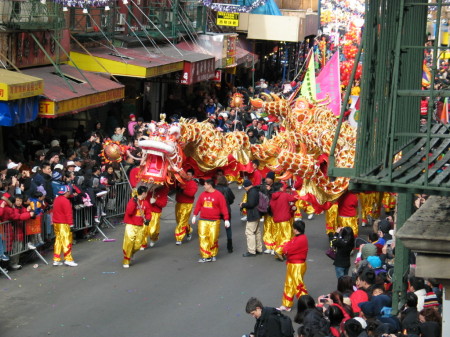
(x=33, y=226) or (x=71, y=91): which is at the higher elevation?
(x=71, y=91)

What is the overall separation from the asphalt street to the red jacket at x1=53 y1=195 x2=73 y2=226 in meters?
0.79

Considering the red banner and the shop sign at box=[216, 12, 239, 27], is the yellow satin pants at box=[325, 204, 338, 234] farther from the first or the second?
the shop sign at box=[216, 12, 239, 27]

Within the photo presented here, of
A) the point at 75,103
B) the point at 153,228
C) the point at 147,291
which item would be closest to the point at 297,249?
the point at 147,291

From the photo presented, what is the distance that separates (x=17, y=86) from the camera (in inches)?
696

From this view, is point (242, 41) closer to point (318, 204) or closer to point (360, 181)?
point (318, 204)

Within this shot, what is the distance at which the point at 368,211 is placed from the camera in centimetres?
1911

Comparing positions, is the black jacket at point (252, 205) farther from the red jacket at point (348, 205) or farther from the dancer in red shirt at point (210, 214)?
the red jacket at point (348, 205)

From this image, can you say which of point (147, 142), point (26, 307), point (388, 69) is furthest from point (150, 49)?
point (388, 69)

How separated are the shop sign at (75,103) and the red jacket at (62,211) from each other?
4806 mm

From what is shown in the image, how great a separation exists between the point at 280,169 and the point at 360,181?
11.1m

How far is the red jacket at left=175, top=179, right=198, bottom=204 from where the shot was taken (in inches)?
674

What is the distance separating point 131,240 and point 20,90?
4249mm

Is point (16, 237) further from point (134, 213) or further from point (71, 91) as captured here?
point (71, 91)

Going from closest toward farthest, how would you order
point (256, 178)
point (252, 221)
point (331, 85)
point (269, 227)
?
1. point (252, 221)
2. point (269, 227)
3. point (256, 178)
4. point (331, 85)
